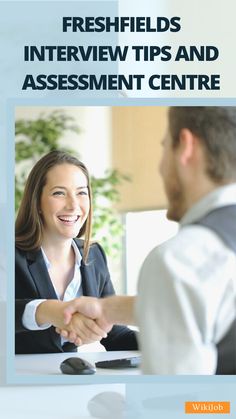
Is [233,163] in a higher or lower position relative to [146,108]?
lower

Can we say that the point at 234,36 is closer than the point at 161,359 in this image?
No

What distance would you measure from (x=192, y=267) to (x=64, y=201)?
1.69ft

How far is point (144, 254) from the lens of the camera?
7.88 feet

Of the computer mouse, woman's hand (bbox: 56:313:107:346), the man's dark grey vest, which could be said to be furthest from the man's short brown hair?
the computer mouse

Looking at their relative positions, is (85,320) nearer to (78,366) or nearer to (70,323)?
(70,323)

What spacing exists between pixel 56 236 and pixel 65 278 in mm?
137

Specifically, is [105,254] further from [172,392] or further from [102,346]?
[172,392]

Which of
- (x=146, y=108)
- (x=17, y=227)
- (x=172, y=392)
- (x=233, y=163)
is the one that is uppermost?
(x=146, y=108)

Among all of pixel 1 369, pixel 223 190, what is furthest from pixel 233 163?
pixel 1 369

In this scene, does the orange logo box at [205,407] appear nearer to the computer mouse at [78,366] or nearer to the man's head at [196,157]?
the computer mouse at [78,366]

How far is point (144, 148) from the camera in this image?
2.47 m

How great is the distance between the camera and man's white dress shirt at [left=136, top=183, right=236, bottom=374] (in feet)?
7.14

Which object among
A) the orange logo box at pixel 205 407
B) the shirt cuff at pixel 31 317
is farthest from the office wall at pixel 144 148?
the orange logo box at pixel 205 407

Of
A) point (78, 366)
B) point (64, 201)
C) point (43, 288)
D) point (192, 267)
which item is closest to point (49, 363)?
point (78, 366)
